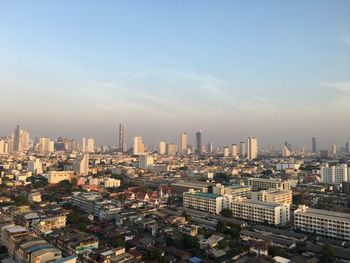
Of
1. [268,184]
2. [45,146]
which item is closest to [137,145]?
[45,146]

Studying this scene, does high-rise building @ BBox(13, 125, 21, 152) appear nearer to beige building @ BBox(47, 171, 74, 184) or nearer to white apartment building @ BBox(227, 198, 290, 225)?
beige building @ BBox(47, 171, 74, 184)

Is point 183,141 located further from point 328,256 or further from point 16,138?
point 328,256

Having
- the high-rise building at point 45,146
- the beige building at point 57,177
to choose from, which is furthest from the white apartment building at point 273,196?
the high-rise building at point 45,146

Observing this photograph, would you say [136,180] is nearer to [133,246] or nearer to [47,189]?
[47,189]

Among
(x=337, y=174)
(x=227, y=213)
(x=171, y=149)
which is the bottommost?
(x=227, y=213)

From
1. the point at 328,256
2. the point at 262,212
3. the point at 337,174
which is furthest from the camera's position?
the point at 337,174

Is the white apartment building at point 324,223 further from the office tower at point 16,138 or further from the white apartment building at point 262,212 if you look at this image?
the office tower at point 16,138
